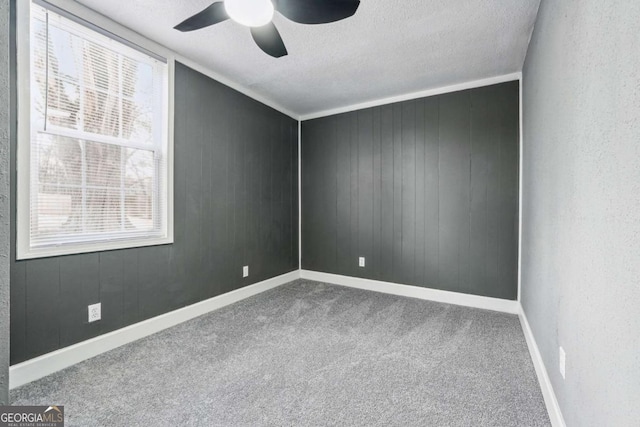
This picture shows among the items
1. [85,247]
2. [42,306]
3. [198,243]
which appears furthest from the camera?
[198,243]

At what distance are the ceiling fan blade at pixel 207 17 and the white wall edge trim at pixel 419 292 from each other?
3.21 m

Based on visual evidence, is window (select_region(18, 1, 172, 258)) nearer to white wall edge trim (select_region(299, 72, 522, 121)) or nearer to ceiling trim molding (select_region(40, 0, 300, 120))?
ceiling trim molding (select_region(40, 0, 300, 120))

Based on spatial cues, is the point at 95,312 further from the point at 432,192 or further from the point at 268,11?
the point at 432,192

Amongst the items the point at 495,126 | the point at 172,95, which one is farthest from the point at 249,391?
the point at 495,126

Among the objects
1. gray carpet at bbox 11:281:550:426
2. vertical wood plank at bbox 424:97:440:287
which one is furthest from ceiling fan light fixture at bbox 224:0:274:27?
vertical wood plank at bbox 424:97:440:287

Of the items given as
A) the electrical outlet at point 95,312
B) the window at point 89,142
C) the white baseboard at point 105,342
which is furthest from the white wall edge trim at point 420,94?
the electrical outlet at point 95,312

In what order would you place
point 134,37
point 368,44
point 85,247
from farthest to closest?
point 368,44 → point 134,37 → point 85,247

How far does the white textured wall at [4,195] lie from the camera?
1.92 ft

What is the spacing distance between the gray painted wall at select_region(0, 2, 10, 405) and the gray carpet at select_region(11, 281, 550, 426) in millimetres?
1121

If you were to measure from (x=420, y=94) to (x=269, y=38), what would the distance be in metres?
2.18

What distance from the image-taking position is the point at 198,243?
9.30ft

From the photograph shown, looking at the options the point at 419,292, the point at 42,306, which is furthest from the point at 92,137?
the point at 419,292

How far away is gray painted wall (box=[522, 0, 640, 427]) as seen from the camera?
0.76 m

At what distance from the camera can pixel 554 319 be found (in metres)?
1.50
